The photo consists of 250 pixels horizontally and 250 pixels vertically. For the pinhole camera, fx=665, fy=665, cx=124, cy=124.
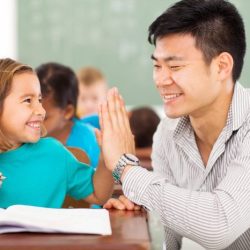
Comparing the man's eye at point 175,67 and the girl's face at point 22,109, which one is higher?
the man's eye at point 175,67

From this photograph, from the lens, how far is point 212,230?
1.53 meters

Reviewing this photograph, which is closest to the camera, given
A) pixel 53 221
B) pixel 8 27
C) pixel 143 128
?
pixel 53 221

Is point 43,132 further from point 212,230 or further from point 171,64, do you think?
point 212,230

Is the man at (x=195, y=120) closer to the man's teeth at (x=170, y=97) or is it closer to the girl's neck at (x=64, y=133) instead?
the man's teeth at (x=170, y=97)

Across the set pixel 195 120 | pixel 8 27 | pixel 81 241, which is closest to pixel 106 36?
pixel 8 27

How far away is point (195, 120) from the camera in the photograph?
1.99 metres

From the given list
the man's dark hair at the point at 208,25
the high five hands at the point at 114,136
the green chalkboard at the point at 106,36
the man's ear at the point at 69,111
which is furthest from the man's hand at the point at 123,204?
the green chalkboard at the point at 106,36

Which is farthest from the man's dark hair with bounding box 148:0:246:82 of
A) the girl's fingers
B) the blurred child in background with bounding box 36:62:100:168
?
the blurred child in background with bounding box 36:62:100:168

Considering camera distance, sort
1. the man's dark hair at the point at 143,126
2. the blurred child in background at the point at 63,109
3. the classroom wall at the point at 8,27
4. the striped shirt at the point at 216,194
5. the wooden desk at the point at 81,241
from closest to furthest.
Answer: the wooden desk at the point at 81,241 < the striped shirt at the point at 216,194 < the blurred child in background at the point at 63,109 < the man's dark hair at the point at 143,126 < the classroom wall at the point at 8,27

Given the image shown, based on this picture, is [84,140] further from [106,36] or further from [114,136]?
[106,36]

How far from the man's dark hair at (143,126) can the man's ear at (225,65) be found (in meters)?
2.13

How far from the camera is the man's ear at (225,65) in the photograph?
192 cm

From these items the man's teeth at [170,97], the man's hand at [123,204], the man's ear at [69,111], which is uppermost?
the man's teeth at [170,97]

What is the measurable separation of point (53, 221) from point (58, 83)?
5.36 ft
